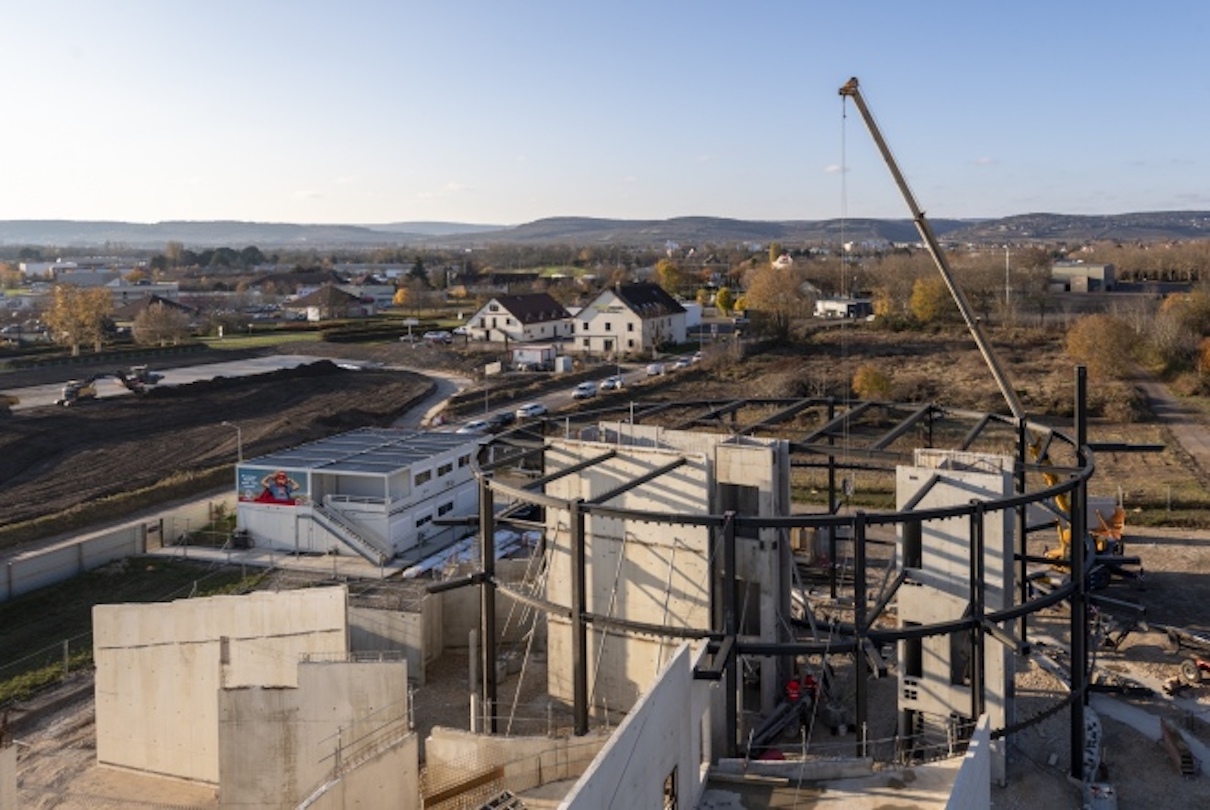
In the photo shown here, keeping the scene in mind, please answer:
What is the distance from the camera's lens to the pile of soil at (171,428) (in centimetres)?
4400

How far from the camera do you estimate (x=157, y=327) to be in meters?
90.2

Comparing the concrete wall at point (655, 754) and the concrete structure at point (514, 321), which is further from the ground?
the concrete structure at point (514, 321)

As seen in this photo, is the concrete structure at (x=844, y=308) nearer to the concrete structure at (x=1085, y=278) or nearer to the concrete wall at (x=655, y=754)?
the concrete structure at (x=1085, y=278)

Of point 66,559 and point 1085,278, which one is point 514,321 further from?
point 1085,278

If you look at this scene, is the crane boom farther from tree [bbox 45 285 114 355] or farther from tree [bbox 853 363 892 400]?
tree [bbox 45 285 114 355]

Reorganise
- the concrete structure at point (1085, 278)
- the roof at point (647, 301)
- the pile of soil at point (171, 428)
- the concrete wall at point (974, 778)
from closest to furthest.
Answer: the concrete wall at point (974, 778) → the pile of soil at point (171, 428) → the roof at point (647, 301) → the concrete structure at point (1085, 278)

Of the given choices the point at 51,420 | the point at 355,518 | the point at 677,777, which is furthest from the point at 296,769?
the point at 51,420

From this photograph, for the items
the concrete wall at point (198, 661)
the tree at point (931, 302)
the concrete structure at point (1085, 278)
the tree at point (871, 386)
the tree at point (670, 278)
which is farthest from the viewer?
the tree at point (670, 278)

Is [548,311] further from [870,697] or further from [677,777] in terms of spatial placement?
[677,777]

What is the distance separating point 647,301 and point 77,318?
44.4 meters

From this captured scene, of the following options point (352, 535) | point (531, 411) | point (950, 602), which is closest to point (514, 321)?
point (531, 411)

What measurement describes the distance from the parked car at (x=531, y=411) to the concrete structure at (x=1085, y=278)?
233 feet

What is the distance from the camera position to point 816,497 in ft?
128

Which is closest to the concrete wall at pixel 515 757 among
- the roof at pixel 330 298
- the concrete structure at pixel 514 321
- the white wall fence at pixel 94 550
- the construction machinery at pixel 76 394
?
the white wall fence at pixel 94 550
